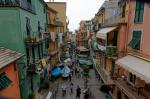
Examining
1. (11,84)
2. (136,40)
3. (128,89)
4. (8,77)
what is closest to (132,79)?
(128,89)

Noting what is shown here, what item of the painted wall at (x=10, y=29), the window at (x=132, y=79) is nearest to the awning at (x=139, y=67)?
the window at (x=132, y=79)

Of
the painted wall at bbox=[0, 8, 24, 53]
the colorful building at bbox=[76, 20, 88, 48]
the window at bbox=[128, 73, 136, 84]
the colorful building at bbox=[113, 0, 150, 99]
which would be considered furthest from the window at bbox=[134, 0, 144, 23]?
the colorful building at bbox=[76, 20, 88, 48]

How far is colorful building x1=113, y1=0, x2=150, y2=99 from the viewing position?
439 inches

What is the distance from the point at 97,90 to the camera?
23.4 meters

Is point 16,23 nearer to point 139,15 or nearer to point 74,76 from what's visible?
point 139,15

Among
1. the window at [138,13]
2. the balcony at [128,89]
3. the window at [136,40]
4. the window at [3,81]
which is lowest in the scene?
the balcony at [128,89]

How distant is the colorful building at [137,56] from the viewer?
1114cm

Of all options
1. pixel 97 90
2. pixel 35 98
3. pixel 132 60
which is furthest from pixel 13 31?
pixel 97 90

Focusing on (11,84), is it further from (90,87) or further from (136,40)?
(90,87)

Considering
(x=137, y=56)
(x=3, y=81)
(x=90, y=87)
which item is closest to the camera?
(x=3, y=81)

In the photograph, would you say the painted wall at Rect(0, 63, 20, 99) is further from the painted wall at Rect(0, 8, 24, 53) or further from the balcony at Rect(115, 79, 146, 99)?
the balcony at Rect(115, 79, 146, 99)

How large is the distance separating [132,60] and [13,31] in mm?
11221

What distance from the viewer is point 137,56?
13039mm

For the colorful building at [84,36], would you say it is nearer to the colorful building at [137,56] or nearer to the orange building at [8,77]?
the colorful building at [137,56]
